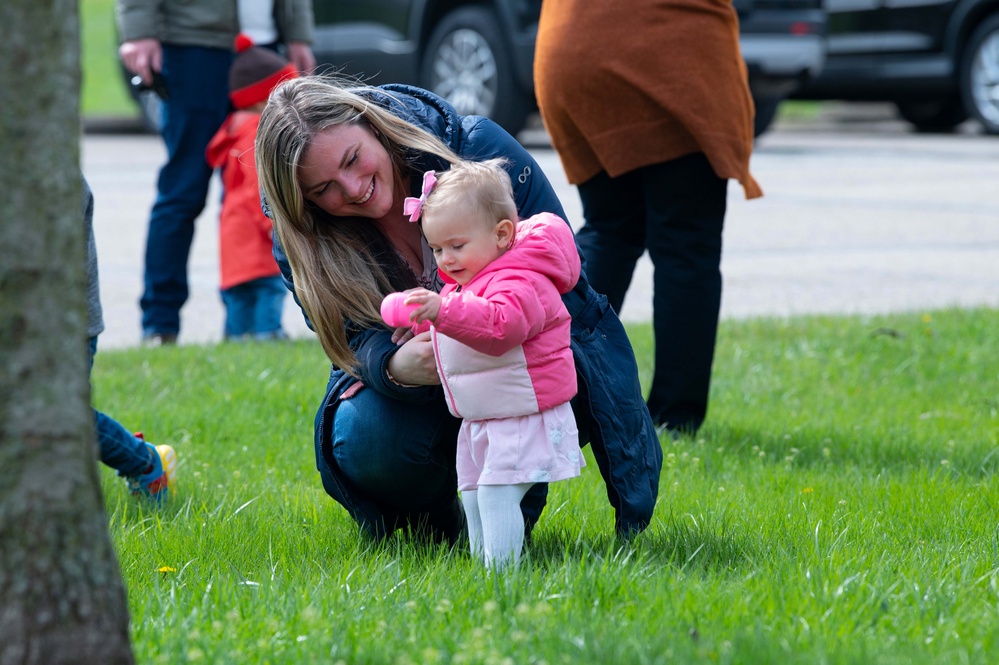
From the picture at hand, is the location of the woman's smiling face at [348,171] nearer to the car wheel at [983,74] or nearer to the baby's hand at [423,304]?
the baby's hand at [423,304]

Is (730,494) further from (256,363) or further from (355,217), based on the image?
(256,363)

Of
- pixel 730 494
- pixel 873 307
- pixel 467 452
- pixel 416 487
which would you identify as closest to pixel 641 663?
pixel 467 452

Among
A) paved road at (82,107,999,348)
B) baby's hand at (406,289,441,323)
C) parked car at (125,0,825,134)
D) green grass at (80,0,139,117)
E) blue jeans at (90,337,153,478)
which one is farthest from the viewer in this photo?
green grass at (80,0,139,117)

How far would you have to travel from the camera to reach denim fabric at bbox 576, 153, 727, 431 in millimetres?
3693

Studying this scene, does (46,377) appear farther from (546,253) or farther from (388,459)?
(388,459)

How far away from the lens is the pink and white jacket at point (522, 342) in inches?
93.9

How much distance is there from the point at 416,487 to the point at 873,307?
3.56m

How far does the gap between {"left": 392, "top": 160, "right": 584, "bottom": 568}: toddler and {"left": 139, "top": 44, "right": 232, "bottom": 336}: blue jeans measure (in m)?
2.93

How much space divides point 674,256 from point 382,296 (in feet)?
3.91

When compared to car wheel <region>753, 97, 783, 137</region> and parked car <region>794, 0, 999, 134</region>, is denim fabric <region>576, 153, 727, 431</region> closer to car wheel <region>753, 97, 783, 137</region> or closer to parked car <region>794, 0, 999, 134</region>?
car wheel <region>753, 97, 783, 137</region>

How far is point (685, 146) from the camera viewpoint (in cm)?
363

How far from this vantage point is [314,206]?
2.83m

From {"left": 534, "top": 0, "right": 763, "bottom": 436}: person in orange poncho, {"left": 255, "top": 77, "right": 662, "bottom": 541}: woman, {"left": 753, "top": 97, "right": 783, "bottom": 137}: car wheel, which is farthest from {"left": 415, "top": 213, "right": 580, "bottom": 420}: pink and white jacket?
{"left": 753, "top": 97, "right": 783, "bottom": 137}: car wheel

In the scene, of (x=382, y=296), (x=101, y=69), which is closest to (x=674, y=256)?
(x=382, y=296)
